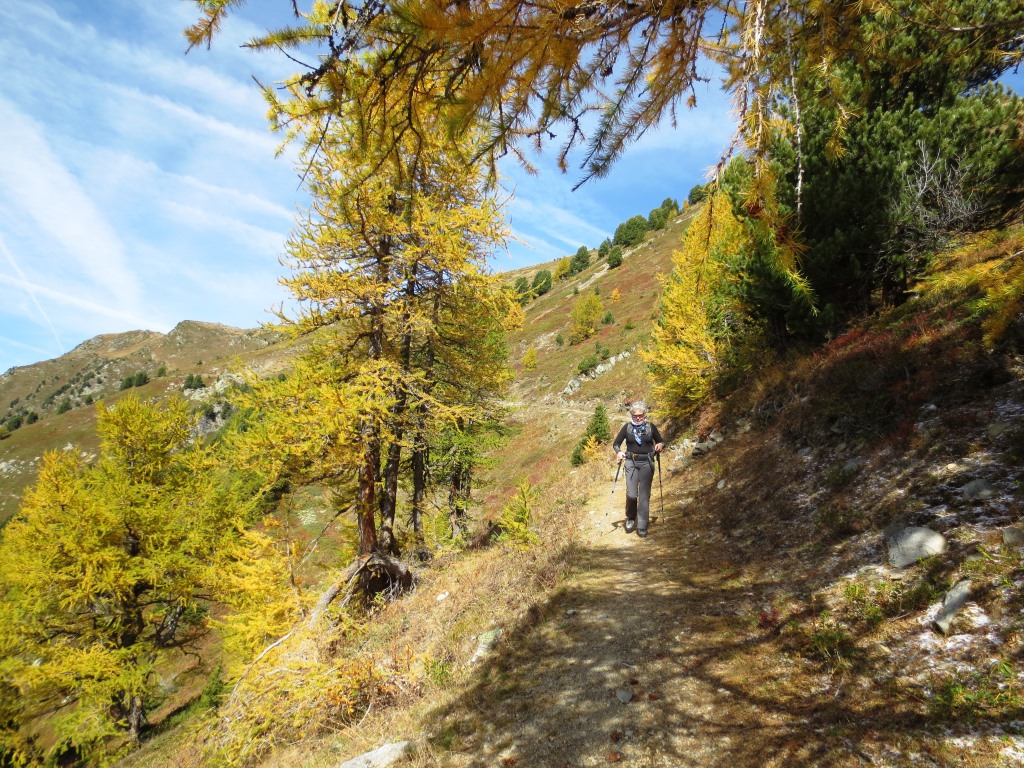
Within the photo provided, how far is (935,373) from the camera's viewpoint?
6199 millimetres

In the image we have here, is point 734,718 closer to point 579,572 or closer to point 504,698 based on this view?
point 504,698

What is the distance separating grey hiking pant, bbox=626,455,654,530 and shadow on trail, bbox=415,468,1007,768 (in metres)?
1.86

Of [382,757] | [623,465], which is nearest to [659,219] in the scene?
[623,465]

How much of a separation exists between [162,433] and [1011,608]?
761 inches

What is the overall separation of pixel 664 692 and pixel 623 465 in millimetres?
6212

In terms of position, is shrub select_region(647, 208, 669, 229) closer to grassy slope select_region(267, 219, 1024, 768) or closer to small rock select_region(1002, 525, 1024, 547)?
grassy slope select_region(267, 219, 1024, 768)

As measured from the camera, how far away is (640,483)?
300 inches

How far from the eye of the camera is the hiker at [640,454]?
7.50 meters

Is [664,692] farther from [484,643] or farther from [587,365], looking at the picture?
[587,365]

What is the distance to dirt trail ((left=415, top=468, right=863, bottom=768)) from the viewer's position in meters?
3.00

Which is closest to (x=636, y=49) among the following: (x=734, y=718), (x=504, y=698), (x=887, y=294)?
(x=734, y=718)

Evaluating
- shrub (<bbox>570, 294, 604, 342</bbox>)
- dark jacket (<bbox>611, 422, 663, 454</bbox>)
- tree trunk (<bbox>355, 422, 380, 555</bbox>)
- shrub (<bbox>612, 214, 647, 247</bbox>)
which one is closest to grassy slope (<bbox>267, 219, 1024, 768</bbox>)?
tree trunk (<bbox>355, 422, 380, 555</bbox>)

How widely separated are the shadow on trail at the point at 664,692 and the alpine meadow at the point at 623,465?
0.11ft

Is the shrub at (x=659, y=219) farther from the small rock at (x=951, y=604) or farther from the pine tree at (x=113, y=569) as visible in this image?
the small rock at (x=951, y=604)
